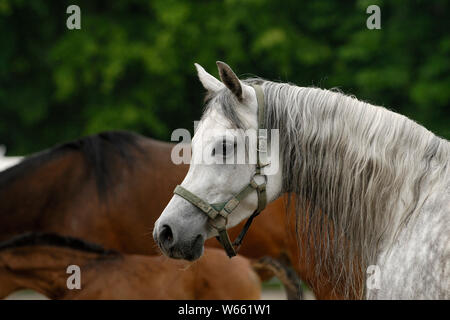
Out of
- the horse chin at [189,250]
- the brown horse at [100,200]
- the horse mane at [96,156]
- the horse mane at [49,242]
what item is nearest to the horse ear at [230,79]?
the horse chin at [189,250]

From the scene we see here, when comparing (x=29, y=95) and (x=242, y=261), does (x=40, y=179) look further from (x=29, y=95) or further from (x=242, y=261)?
(x=29, y=95)

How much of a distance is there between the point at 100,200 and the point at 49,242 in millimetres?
788

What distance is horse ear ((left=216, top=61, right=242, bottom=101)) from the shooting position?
2977mm

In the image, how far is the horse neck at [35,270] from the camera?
185 inches

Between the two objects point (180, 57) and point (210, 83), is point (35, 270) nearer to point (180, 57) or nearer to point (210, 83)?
point (210, 83)

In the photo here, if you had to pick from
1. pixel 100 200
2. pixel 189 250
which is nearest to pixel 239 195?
pixel 189 250

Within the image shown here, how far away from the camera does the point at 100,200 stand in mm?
5547

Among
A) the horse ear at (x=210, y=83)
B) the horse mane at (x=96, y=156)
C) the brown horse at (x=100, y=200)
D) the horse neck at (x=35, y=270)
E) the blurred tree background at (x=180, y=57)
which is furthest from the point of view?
the blurred tree background at (x=180, y=57)

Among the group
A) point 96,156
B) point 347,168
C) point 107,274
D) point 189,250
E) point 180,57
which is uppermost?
point 180,57

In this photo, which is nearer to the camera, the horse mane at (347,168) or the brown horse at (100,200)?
the horse mane at (347,168)

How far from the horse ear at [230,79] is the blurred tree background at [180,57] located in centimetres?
583

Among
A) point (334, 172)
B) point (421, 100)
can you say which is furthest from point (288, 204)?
point (421, 100)

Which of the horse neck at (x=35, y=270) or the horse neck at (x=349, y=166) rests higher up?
the horse neck at (x=349, y=166)

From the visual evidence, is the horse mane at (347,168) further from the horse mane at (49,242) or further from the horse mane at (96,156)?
the horse mane at (96,156)
